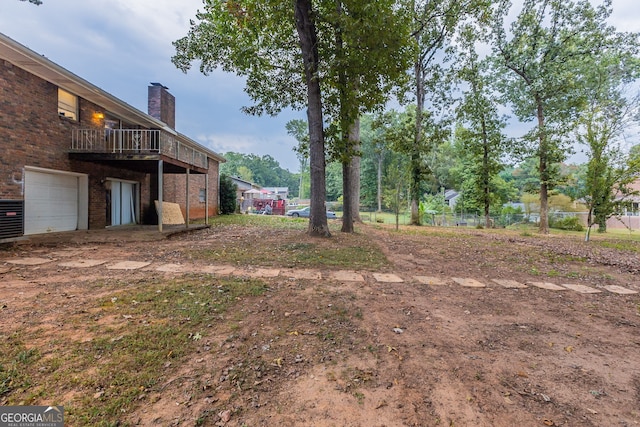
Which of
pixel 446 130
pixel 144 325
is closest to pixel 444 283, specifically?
pixel 144 325

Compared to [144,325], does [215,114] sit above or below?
above

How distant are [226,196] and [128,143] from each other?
390 inches

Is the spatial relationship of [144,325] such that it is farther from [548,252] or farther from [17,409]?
[548,252]

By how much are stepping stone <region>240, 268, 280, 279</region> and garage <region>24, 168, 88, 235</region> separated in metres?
7.19

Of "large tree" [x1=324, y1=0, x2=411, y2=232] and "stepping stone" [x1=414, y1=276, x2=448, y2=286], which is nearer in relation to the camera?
"stepping stone" [x1=414, y1=276, x2=448, y2=286]

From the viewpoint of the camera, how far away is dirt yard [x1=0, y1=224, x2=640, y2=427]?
1.91m

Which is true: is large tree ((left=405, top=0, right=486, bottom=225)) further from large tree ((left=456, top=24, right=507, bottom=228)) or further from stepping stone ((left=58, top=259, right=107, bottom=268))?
stepping stone ((left=58, top=259, right=107, bottom=268))

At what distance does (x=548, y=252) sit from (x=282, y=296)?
28.1 ft

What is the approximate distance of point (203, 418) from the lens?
1.79 meters

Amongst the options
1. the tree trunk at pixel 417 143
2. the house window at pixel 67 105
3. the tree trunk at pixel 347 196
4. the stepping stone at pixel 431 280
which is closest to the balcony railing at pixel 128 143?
the house window at pixel 67 105

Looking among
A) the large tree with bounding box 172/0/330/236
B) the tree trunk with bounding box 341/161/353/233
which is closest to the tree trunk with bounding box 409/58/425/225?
the tree trunk with bounding box 341/161/353/233

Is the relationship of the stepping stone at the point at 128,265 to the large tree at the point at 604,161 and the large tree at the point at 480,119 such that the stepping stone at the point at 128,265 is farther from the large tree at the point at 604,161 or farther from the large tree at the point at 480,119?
the large tree at the point at 480,119

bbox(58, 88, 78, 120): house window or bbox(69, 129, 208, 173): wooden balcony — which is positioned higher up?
bbox(58, 88, 78, 120): house window

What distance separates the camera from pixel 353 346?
272 centimetres
